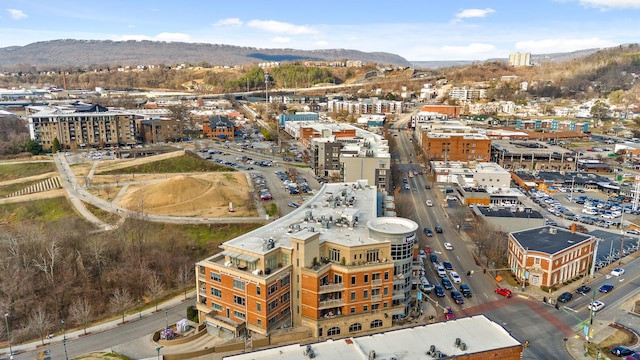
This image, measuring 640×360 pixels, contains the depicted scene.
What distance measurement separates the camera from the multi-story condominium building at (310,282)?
63.2 ft

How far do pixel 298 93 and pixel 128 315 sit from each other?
4255 inches

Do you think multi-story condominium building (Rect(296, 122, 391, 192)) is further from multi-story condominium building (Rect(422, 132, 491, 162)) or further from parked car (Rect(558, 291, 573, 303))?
parked car (Rect(558, 291, 573, 303))

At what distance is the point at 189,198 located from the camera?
3944 centimetres

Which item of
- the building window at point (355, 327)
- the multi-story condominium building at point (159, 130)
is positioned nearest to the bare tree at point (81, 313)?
the building window at point (355, 327)

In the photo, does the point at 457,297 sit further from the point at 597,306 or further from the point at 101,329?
the point at 101,329

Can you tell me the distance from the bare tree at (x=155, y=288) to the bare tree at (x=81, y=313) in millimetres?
3064

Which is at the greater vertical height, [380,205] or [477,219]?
[380,205]

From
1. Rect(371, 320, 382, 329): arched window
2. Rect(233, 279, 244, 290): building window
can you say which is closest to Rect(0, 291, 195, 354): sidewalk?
Rect(233, 279, 244, 290): building window

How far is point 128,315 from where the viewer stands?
23.2 m

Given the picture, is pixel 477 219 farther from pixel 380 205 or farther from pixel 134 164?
pixel 134 164

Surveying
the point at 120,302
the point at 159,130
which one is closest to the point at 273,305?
the point at 120,302

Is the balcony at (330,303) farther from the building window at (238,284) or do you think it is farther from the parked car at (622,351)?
the parked car at (622,351)

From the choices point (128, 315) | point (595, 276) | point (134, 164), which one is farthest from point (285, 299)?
point (134, 164)

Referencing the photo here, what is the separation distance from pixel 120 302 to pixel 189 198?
16.3 metres
